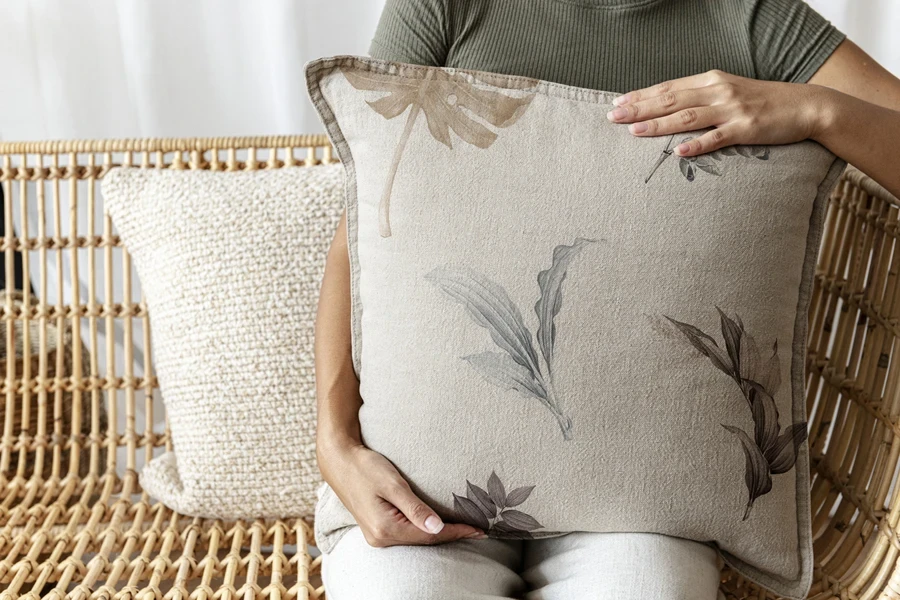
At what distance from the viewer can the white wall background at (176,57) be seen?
1.30m

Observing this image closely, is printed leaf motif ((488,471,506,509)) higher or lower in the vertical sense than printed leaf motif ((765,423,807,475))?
lower

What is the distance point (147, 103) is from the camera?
1.33 m

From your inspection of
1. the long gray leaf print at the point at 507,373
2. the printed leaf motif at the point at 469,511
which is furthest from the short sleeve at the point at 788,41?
the printed leaf motif at the point at 469,511

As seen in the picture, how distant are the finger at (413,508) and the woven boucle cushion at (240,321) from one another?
320mm

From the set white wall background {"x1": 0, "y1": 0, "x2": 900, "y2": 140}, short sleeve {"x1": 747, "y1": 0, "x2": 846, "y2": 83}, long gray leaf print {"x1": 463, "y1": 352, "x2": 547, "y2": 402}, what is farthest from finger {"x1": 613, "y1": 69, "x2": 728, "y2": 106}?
white wall background {"x1": 0, "y1": 0, "x2": 900, "y2": 140}

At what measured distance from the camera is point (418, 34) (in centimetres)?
87

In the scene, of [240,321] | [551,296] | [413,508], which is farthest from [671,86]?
[240,321]

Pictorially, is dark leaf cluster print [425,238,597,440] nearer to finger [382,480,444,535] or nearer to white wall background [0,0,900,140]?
finger [382,480,444,535]

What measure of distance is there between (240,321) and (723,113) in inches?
23.6

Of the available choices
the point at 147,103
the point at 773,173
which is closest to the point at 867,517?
the point at 773,173

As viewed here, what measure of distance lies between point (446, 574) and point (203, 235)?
1.71ft

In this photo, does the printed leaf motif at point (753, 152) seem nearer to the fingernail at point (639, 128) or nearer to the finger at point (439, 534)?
the fingernail at point (639, 128)

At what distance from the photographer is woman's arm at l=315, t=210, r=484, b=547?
2.29 ft

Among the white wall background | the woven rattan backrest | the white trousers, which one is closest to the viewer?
the white trousers
